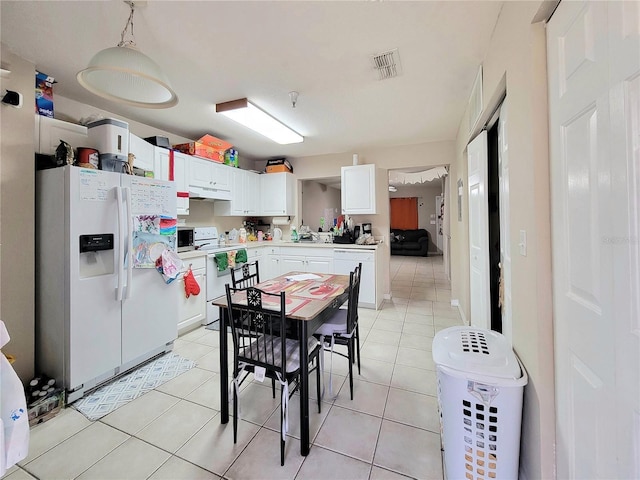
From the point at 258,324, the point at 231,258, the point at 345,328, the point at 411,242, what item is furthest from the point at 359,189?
the point at 411,242

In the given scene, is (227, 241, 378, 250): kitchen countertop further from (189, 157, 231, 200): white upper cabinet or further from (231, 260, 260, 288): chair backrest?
(231, 260, 260, 288): chair backrest

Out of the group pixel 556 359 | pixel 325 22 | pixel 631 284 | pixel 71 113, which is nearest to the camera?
pixel 631 284

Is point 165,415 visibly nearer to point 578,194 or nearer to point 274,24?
point 578,194

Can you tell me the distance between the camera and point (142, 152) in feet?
8.74

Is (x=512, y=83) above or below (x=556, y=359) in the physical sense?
above

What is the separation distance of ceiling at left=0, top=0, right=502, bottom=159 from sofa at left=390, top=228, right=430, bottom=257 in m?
6.82

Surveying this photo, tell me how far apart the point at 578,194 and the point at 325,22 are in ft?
5.39

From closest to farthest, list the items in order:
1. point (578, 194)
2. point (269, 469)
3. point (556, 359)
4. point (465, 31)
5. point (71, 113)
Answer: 1. point (578, 194)
2. point (556, 359)
3. point (269, 469)
4. point (465, 31)
5. point (71, 113)

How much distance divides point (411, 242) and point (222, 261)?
763 cm

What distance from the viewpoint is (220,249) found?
11.7 ft

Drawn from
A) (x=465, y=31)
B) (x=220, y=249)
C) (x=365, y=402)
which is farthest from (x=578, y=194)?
(x=220, y=249)

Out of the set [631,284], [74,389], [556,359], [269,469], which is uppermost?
[631,284]

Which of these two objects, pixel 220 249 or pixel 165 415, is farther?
pixel 220 249

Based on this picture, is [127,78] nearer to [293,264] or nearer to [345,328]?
[345,328]
